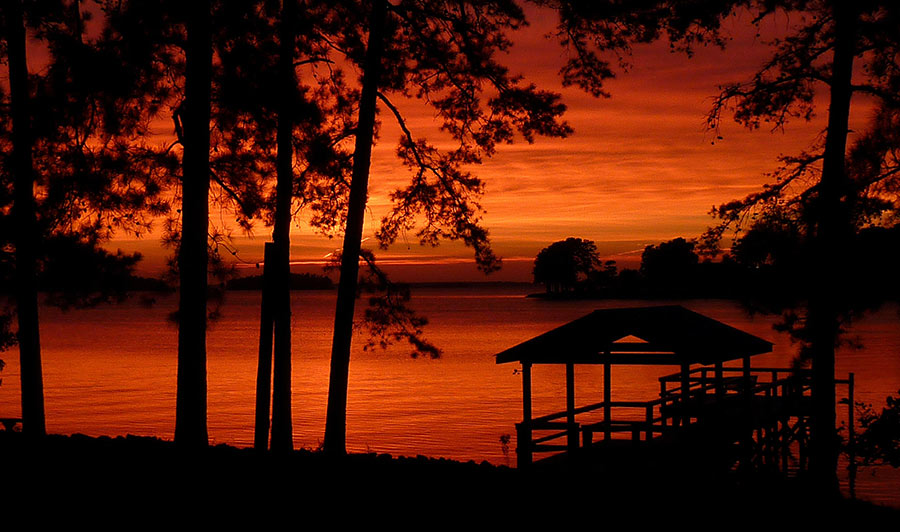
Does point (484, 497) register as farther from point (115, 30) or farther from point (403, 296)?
point (115, 30)

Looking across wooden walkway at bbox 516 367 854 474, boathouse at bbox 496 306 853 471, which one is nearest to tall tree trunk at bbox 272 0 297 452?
boathouse at bbox 496 306 853 471

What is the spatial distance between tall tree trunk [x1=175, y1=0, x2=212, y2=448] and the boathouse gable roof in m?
5.51

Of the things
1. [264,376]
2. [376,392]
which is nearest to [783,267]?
[264,376]

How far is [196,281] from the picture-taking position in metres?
12.8

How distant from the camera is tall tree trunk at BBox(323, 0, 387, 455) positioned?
16295mm

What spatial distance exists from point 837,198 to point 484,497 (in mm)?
7674

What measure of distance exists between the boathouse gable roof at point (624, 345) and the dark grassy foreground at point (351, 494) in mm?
2490

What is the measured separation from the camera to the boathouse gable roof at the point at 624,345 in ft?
55.4

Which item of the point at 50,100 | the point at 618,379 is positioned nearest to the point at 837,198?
→ the point at 50,100

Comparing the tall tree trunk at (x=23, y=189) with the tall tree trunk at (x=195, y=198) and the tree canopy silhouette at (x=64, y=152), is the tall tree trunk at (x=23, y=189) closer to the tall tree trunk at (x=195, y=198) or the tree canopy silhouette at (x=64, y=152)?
the tree canopy silhouette at (x=64, y=152)

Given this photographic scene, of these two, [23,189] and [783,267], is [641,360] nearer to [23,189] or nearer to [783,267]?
[783,267]

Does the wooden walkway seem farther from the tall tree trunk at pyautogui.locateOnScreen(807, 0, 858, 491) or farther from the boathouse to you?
the tall tree trunk at pyautogui.locateOnScreen(807, 0, 858, 491)

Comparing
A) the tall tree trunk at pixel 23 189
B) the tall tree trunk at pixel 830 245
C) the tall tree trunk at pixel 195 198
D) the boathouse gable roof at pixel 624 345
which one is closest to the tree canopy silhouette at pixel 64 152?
the tall tree trunk at pixel 23 189

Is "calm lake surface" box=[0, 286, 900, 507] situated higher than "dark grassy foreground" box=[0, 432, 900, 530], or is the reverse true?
"dark grassy foreground" box=[0, 432, 900, 530]
